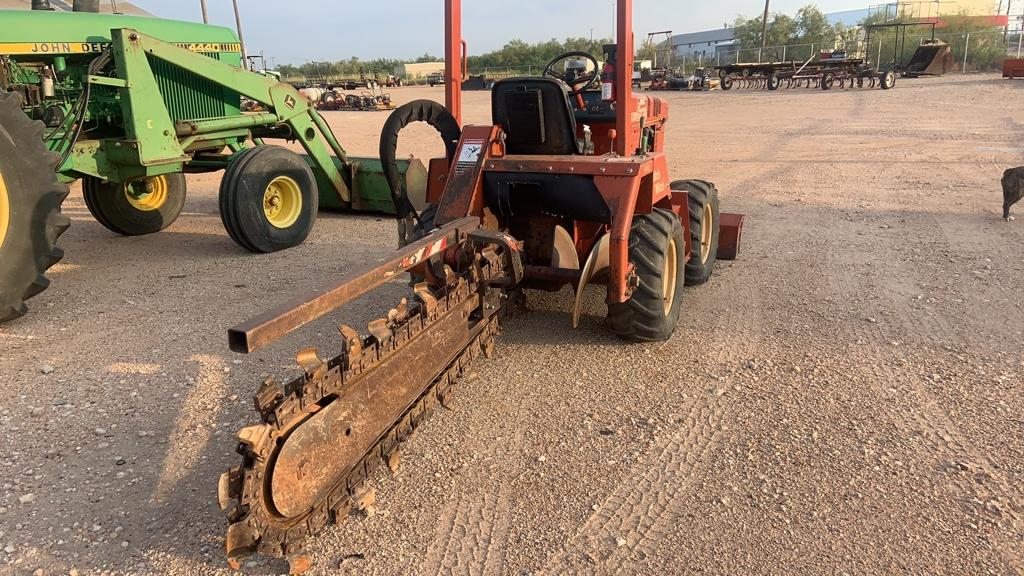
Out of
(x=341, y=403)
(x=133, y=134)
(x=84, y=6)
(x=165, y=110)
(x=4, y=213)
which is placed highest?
(x=84, y=6)

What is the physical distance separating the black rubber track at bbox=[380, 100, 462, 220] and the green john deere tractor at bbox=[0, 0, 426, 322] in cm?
53

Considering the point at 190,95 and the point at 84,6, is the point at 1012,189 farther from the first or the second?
the point at 84,6

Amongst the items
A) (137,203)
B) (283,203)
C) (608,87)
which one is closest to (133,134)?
(283,203)

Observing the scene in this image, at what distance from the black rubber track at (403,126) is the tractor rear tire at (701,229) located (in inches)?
72.9

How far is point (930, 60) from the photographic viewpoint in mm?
35281

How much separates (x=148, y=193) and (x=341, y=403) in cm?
635

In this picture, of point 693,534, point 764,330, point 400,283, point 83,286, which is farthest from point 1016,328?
point 83,286

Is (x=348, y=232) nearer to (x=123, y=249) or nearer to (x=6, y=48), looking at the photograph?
(x=123, y=249)

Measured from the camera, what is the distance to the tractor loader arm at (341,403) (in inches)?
91.9

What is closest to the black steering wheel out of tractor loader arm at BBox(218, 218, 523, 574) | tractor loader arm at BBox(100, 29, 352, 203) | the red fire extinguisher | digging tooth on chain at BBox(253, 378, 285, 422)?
the red fire extinguisher

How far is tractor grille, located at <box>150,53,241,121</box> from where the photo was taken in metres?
7.02

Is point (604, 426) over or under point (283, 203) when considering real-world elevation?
under

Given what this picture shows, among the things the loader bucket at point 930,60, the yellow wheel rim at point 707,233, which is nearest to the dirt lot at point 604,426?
the yellow wheel rim at point 707,233

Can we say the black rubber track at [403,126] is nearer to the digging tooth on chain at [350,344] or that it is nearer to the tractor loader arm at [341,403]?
the tractor loader arm at [341,403]
